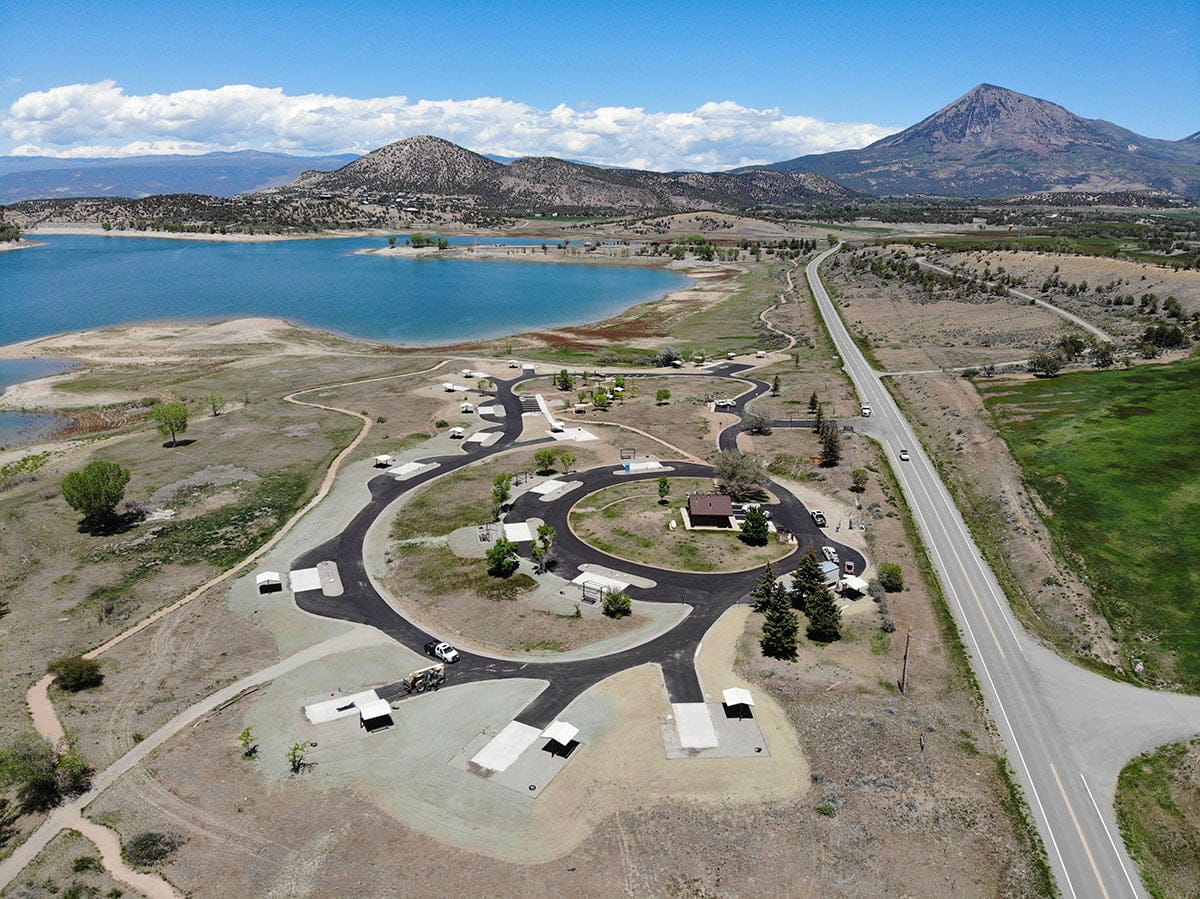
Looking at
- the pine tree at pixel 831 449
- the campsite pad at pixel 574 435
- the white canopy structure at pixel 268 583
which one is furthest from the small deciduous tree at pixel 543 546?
the pine tree at pixel 831 449

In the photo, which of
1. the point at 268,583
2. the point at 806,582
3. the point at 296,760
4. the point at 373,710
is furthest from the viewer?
the point at 268,583

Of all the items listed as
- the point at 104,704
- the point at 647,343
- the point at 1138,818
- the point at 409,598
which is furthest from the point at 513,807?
the point at 647,343

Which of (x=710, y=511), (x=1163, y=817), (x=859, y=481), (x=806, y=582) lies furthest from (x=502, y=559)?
(x=1163, y=817)

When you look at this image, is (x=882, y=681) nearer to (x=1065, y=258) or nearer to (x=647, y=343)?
(x=647, y=343)

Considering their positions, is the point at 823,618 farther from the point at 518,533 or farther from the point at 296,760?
the point at 296,760

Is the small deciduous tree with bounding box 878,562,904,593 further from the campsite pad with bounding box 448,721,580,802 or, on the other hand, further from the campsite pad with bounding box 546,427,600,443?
the campsite pad with bounding box 546,427,600,443
